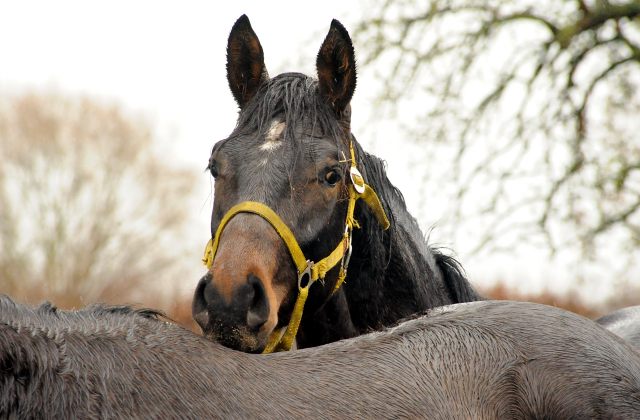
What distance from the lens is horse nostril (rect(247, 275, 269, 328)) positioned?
7.57 feet

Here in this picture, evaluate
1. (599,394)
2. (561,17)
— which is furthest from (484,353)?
(561,17)

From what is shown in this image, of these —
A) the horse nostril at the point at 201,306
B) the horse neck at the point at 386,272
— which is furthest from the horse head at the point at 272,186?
the horse neck at the point at 386,272

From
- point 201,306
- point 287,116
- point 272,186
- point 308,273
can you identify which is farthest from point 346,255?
point 201,306

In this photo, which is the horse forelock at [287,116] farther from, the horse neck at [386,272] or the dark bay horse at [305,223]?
the horse neck at [386,272]

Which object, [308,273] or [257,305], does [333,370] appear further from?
[308,273]

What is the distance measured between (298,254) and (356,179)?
28.2 inches

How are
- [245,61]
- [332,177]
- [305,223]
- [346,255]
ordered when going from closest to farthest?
[305,223] < [332,177] < [346,255] < [245,61]

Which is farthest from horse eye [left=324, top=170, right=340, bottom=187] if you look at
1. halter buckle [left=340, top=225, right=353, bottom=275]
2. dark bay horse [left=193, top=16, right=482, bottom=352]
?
halter buckle [left=340, top=225, right=353, bottom=275]

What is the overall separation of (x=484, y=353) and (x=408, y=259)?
1600mm

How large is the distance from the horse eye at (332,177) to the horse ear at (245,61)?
86 centimetres

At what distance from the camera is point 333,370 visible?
1.77 metres

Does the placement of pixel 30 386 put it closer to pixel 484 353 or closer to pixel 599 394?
pixel 484 353

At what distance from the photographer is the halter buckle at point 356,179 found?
3.18 meters

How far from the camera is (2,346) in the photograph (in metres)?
1.33
